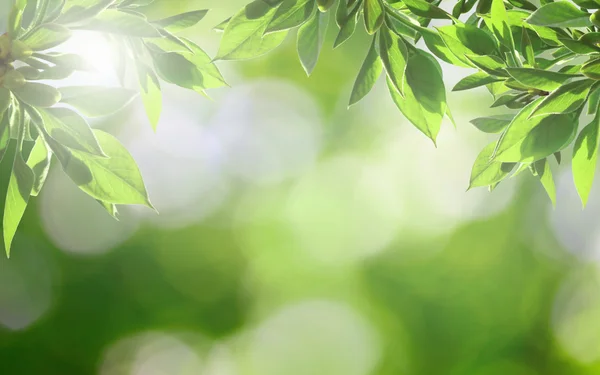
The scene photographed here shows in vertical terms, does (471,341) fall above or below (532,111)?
below

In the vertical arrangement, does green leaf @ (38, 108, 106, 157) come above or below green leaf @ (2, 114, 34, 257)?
above

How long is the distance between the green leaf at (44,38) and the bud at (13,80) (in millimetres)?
46

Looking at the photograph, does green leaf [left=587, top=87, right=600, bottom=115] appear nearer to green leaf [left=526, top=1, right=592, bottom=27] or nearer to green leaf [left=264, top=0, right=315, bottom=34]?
green leaf [left=526, top=1, right=592, bottom=27]

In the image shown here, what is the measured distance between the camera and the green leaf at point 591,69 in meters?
0.79

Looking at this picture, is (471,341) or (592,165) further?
(471,341)

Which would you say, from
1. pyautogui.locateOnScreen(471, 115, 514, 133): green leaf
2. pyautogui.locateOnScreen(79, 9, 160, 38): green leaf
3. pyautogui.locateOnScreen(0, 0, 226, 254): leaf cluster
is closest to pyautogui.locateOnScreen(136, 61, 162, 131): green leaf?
pyautogui.locateOnScreen(0, 0, 226, 254): leaf cluster

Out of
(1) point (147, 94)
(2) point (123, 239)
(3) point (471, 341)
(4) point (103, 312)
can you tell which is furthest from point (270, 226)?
(1) point (147, 94)

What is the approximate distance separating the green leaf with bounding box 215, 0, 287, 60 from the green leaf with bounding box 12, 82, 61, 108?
25 cm

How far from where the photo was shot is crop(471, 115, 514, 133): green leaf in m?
1.00

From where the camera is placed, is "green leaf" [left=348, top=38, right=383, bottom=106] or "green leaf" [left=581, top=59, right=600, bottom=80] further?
"green leaf" [left=348, top=38, right=383, bottom=106]

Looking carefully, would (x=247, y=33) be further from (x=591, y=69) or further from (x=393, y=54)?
(x=591, y=69)

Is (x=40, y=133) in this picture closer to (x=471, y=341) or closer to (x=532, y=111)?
(x=532, y=111)

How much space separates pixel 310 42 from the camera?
38.0 inches

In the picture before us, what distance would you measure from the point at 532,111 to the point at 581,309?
8.82 m
